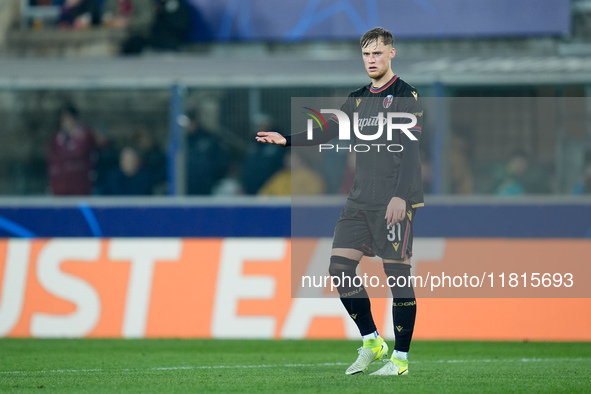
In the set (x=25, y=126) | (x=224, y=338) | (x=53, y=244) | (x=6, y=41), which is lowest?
(x=224, y=338)

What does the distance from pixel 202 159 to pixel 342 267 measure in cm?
556

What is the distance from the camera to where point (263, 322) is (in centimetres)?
993

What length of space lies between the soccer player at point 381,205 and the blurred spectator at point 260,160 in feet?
16.8

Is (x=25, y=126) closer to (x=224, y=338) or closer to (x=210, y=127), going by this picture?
(x=210, y=127)

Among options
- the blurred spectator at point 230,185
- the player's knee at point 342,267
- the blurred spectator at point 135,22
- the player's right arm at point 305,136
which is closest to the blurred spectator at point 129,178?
the blurred spectator at point 230,185

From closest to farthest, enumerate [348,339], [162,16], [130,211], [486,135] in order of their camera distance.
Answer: [348,339], [486,135], [130,211], [162,16]

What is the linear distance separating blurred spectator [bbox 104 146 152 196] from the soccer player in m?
5.67

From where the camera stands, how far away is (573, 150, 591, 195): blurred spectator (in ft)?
36.0

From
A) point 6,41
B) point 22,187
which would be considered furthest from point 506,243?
point 6,41

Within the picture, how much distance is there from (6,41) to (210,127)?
18.0 ft

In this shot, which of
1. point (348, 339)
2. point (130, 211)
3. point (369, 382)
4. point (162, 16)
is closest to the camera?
point (369, 382)

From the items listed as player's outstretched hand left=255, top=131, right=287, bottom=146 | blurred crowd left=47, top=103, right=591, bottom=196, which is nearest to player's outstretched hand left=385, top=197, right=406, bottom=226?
player's outstretched hand left=255, top=131, right=287, bottom=146

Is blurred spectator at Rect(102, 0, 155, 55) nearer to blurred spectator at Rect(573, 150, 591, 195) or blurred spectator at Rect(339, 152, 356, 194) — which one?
blurred spectator at Rect(339, 152, 356, 194)

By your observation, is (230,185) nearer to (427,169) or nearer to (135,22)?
(427,169)
